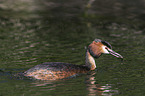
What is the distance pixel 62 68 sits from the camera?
13883 mm

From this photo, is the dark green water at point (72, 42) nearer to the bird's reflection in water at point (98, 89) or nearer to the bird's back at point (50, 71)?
the bird's reflection in water at point (98, 89)

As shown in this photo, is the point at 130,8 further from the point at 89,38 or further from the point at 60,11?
the point at 89,38

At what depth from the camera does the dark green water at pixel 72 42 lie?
505 inches

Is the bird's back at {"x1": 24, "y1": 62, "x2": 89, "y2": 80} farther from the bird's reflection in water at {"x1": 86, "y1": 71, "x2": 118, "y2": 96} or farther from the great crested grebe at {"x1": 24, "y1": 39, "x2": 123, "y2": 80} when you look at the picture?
the bird's reflection in water at {"x1": 86, "y1": 71, "x2": 118, "y2": 96}

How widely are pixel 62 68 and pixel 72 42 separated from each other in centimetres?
780

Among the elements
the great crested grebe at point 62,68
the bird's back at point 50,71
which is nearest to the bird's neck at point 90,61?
the great crested grebe at point 62,68

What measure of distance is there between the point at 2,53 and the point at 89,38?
6866mm

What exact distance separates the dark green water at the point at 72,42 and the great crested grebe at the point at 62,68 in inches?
12.1

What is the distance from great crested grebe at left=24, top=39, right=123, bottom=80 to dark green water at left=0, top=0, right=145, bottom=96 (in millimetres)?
307

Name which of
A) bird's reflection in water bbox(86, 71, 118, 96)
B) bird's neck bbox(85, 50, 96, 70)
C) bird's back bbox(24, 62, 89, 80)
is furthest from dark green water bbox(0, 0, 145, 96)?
bird's neck bbox(85, 50, 96, 70)

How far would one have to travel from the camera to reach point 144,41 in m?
21.8

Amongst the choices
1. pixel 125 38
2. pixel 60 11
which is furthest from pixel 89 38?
pixel 60 11

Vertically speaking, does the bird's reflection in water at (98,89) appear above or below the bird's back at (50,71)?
below

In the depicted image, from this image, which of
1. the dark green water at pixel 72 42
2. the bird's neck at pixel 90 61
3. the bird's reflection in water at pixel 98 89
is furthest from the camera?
the bird's neck at pixel 90 61
